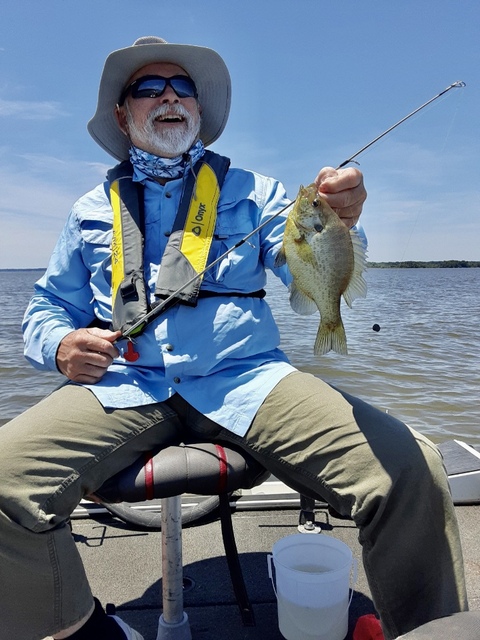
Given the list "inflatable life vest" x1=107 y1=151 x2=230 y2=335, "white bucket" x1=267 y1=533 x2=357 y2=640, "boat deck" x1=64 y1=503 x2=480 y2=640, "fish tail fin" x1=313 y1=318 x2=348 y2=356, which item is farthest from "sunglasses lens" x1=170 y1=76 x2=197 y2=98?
"boat deck" x1=64 y1=503 x2=480 y2=640

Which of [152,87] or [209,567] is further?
[209,567]

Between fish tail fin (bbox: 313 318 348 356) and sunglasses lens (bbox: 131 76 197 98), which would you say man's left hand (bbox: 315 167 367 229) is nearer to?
fish tail fin (bbox: 313 318 348 356)

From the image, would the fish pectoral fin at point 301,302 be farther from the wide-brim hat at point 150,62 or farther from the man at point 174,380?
the wide-brim hat at point 150,62

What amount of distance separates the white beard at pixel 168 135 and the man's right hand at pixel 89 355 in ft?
3.53

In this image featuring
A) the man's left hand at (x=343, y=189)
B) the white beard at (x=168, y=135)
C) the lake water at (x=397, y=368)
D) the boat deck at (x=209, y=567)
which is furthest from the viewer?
the lake water at (x=397, y=368)

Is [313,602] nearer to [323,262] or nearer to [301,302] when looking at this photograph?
[301,302]

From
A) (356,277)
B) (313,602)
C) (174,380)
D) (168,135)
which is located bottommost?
(313,602)

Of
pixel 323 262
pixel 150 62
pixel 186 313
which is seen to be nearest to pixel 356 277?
pixel 323 262

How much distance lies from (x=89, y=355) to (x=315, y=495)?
1.16m

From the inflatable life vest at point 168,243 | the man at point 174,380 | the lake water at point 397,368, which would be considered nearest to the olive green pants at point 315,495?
the man at point 174,380

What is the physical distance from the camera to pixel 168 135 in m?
3.08

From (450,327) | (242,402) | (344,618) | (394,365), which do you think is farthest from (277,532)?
(450,327)

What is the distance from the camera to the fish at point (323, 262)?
6.91 feet

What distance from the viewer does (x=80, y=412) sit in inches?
94.3
